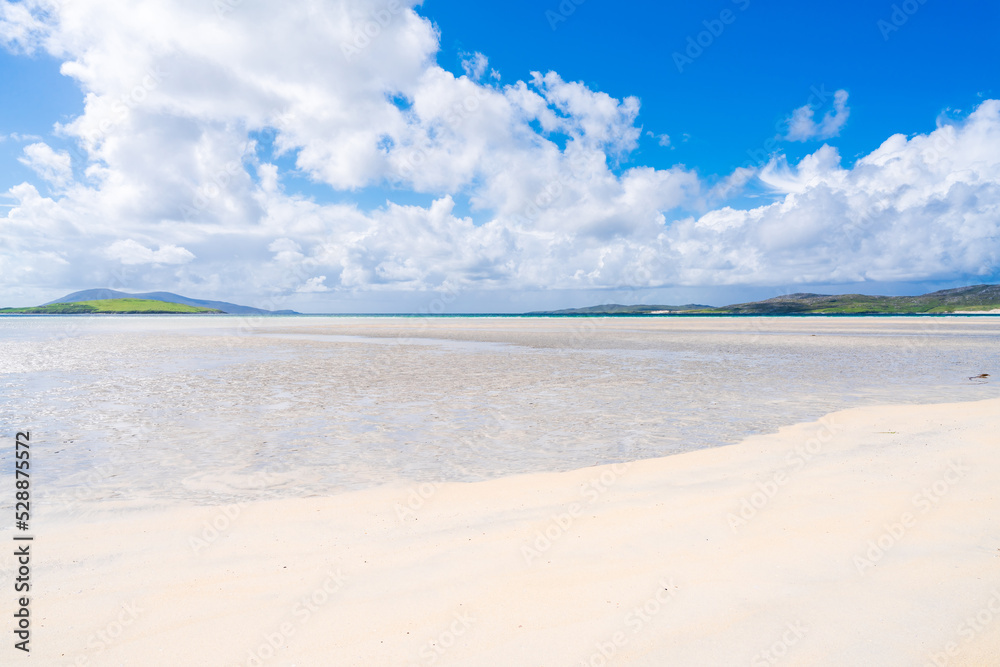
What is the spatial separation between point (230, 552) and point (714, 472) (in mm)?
7417

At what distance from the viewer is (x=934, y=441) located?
10375 millimetres

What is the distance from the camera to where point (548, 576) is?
524 centimetres

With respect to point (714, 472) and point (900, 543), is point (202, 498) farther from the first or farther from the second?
point (900, 543)

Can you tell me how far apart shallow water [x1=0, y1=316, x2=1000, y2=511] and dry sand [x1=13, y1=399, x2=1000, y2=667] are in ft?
5.64

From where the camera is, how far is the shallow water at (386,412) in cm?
946

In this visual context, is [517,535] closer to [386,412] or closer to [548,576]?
[548,576]

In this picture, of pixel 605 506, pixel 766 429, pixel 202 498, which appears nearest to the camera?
pixel 605 506

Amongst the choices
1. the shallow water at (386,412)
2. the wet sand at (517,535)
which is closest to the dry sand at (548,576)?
the wet sand at (517,535)

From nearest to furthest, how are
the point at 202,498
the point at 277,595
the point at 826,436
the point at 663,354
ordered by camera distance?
the point at 277,595 → the point at 202,498 → the point at 826,436 → the point at 663,354

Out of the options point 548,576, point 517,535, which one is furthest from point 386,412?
point 548,576

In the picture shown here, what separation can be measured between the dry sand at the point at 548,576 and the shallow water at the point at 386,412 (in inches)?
67.7

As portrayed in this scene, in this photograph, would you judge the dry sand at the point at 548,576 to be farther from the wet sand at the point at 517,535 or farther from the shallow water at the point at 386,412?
the shallow water at the point at 386,412

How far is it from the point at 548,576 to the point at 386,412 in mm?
10529

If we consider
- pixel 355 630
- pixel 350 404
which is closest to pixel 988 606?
pixel 355 630
